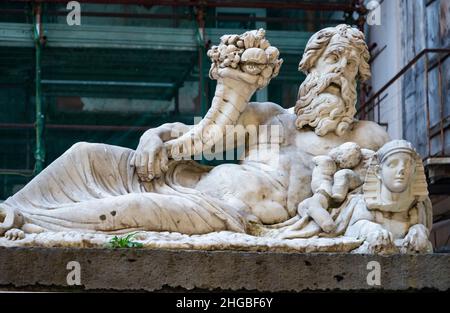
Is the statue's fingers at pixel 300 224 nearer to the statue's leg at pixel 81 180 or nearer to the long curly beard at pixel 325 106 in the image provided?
the long curly beard at pixel 325 106

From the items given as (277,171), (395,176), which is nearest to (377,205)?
(395,176)

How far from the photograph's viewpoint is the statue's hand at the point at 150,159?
1308 centimetres

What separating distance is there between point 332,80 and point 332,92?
0.12 metres

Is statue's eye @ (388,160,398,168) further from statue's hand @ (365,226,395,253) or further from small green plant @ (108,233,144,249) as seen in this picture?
small green plant @ (108,233,144,249)

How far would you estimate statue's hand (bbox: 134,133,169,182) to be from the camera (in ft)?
42.9

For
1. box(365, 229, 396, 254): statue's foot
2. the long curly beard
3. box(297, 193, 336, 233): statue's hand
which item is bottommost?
box(365, 229, 396, 254): statue's foot

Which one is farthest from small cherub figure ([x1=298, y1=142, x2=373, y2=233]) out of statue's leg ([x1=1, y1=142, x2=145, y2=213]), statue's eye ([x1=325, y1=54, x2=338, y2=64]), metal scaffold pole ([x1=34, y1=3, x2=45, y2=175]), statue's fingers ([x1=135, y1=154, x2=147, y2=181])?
metal scaffold pole ([x1=34, y1=3, x2=45, y2=175])

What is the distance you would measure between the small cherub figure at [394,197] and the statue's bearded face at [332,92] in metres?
0.70

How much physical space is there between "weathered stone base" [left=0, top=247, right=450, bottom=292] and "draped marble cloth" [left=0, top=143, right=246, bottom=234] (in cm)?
54

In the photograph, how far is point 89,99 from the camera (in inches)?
819

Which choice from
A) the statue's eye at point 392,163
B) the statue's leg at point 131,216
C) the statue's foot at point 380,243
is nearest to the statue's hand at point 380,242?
the statue's foot at point 380,243

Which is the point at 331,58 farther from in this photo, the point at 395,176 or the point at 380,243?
the point at 380,243
